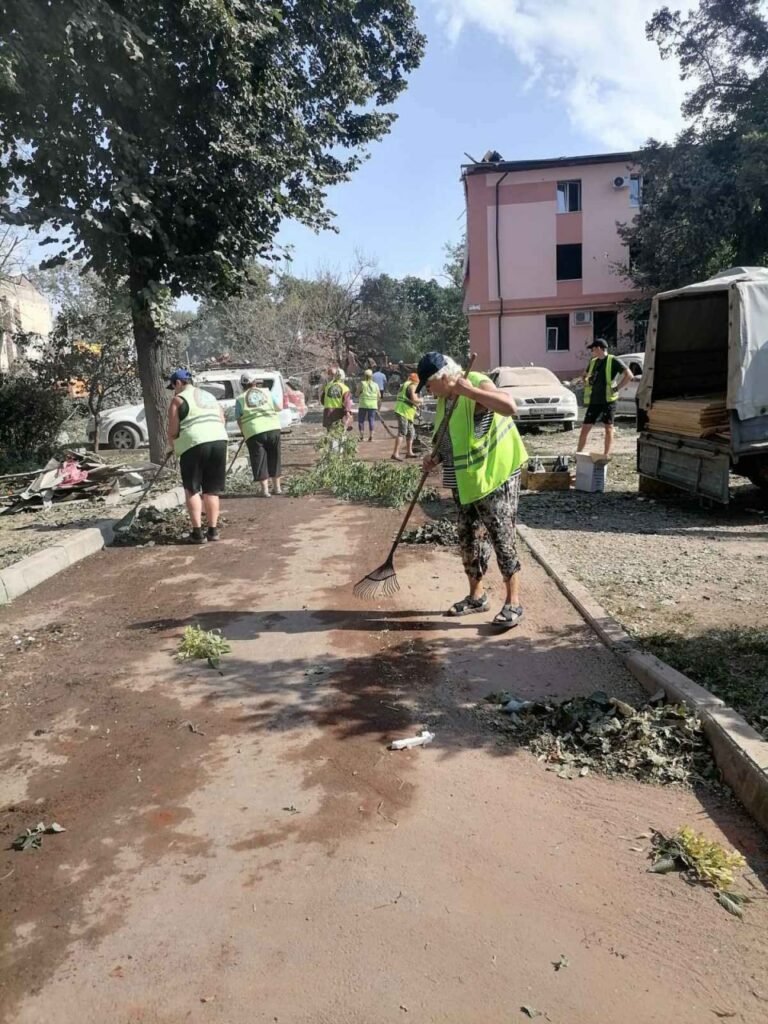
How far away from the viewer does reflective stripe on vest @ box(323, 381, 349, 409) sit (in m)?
13.9

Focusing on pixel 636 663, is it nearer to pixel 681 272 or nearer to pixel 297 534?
pixel 297 534

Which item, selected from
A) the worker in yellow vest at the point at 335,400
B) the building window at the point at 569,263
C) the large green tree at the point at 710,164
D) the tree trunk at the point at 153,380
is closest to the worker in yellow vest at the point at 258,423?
the tree trunk at the point at 153,380

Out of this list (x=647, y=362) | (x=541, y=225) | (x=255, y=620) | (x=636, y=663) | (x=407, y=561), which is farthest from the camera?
(x=541, y=225)

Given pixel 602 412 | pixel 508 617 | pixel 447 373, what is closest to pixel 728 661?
pixel 508 617

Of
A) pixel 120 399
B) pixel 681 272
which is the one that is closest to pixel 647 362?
pixel 120 399

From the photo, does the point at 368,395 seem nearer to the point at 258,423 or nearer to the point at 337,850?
the point at 258,423

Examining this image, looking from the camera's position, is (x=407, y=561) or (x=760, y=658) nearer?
(x=760, y=658)

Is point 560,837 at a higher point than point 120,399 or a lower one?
lower

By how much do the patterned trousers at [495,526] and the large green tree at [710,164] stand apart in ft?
71.9

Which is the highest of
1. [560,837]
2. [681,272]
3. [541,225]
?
[541,225]

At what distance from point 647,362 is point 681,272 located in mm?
19505

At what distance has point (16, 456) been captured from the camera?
12.9 meters

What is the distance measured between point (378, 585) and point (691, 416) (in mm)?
4386

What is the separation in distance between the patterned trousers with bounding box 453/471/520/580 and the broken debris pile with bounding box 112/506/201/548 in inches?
152
